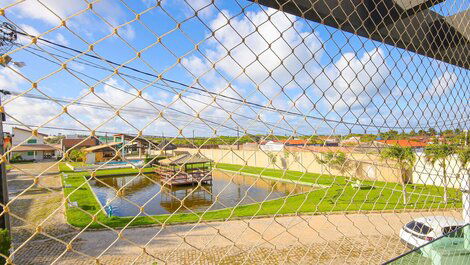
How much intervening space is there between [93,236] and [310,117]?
21.2 ft

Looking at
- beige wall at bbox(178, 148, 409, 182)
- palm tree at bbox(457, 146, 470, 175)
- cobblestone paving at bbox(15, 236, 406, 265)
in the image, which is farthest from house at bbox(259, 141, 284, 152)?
cobblestone paving at bbox(15, 236, 406, 265)

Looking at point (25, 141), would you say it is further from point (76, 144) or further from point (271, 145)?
point (271, 145)

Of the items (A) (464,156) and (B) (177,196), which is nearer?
(A) (464,156)

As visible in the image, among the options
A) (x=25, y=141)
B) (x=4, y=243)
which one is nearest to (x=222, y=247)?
(x=4, y=243)

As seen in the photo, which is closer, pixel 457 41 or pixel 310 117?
pixel 310 117

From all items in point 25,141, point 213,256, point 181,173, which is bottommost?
point 213,256

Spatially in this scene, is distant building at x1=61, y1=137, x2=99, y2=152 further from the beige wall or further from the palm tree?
the palm tree

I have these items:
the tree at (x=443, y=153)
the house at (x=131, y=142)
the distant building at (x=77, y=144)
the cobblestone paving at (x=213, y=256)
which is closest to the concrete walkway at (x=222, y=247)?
the cobblestone paving at (x=213, y=256)

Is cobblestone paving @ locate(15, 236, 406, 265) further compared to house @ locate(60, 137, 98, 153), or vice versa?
cobblestone paving @ locate(15, 236, 406, 265)

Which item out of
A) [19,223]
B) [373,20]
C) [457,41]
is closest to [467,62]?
[457,41]

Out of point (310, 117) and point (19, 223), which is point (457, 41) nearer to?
point (310, 117)

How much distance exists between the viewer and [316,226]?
6.61 metres

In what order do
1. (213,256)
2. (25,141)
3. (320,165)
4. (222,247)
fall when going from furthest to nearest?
(320,165), (222,247), (213,256), (25,141)

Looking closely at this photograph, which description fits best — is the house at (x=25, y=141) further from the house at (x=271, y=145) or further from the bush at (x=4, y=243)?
the bush at (x=4, y=243)
